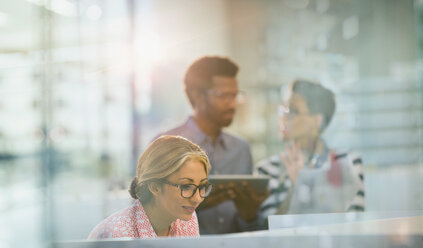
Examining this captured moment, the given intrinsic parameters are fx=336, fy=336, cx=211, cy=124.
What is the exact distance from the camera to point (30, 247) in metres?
2.88

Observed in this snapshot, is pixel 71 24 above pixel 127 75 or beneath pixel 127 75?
above

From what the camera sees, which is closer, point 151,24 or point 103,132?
point 151,24

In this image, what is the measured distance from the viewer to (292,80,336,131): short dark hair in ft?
4.42

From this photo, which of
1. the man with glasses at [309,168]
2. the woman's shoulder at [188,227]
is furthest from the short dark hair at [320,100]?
the woman's shoulder at [188,227]

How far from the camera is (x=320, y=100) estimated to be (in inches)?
53.5

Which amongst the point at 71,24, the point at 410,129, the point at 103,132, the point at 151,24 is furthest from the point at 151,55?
the point at 410,129

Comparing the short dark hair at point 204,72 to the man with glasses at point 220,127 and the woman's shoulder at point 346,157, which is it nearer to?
the man with glasses at point 220,127

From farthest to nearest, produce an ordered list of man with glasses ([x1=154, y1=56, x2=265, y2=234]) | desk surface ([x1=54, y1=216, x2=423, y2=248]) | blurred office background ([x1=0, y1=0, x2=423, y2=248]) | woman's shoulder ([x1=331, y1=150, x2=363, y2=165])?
blurred office background ([x1=0, y1=0, x2=423, y2=248]) → woman's shoulder ([x1=331, y1=150, x2=363, y2=165]) → man with glasses ([x1=154, y1=56, x2=265, y2=234]) → desk surface ([x1=54, y1=216, x2=423, y2=248])

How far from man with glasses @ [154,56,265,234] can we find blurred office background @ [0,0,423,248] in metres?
0.13

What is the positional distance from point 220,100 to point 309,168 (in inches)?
17.4

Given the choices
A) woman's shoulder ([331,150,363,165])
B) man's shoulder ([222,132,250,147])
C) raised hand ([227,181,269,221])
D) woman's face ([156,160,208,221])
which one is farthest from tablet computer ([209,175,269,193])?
woman's face ([156,160,208,221])

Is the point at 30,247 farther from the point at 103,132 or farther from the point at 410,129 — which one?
the point at 410,129

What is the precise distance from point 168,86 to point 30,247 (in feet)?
7.25

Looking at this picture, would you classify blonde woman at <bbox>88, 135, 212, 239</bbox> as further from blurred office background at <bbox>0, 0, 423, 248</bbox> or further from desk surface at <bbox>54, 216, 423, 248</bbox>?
blurred office background at <bbox>0, 0, 423, 248</bbox>
